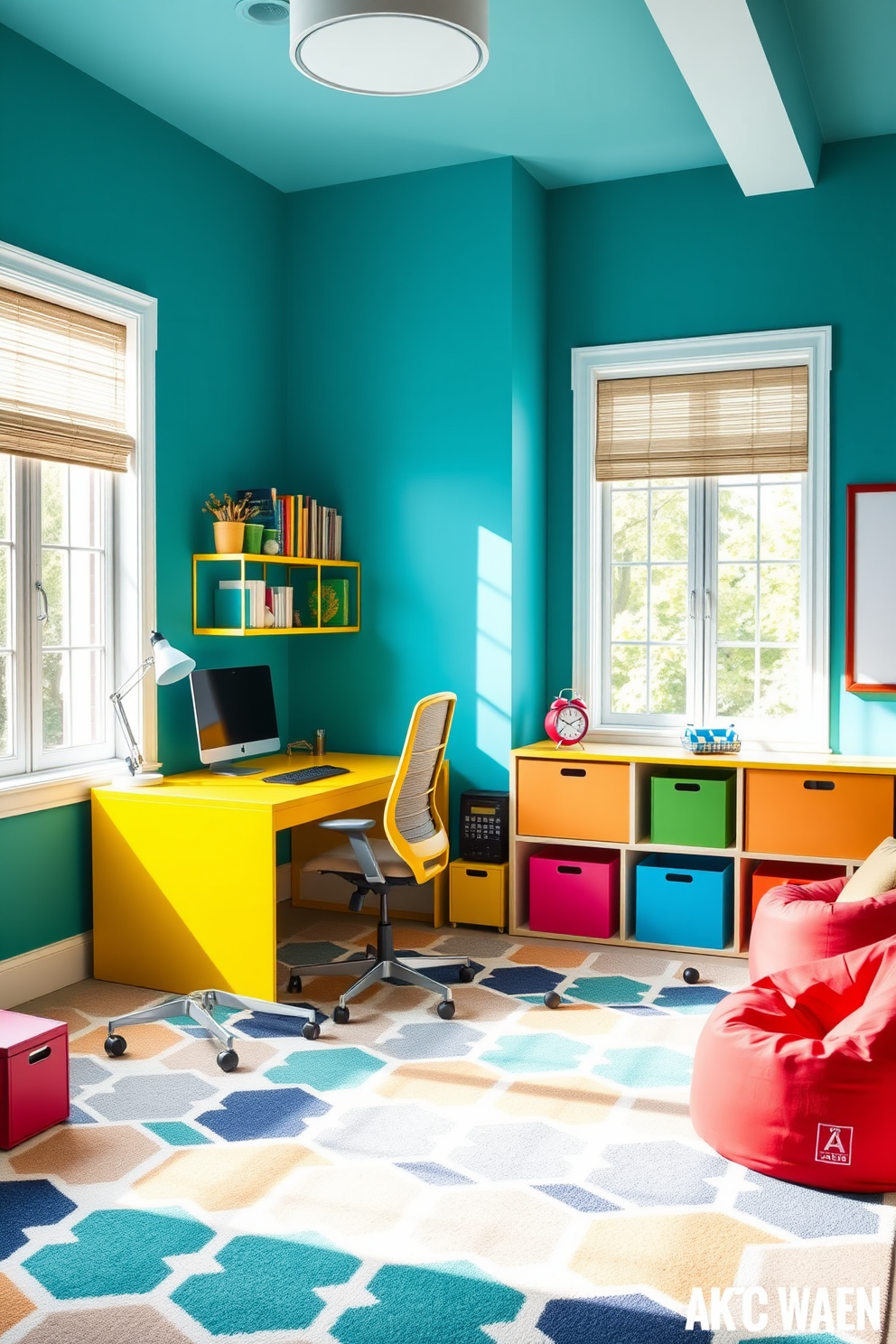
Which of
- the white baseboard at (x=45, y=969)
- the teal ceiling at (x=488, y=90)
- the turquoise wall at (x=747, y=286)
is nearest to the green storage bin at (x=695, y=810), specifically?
the turquoise wall at (x=747, y=286)

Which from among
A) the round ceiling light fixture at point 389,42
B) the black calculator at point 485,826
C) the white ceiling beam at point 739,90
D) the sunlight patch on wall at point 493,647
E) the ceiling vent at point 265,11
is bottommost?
the black calculator at point 485,826

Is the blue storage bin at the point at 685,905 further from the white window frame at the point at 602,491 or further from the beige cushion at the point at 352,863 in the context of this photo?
the beige cushion at the point at 352,863

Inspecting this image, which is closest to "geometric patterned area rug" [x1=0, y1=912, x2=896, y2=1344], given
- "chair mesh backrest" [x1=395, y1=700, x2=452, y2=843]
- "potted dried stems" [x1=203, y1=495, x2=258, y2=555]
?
"chair mesh backrest" [x1=395, y1=700, x2=452, y2=843]

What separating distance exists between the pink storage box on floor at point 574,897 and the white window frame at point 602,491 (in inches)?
26.9

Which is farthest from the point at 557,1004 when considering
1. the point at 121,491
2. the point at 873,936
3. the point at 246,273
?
the point at 246,273

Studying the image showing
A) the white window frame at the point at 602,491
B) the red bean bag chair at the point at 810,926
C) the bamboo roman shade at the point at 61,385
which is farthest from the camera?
the white window frame at the point at 602,491

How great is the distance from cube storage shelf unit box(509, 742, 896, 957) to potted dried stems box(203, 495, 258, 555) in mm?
1425

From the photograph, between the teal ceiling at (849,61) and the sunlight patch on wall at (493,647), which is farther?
the sunlight patch on wall at (493,647)

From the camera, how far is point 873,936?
316cm

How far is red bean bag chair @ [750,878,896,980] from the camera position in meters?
3.17

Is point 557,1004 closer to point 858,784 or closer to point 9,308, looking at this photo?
point 858,784

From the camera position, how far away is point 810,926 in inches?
128

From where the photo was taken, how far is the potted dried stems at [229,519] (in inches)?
175

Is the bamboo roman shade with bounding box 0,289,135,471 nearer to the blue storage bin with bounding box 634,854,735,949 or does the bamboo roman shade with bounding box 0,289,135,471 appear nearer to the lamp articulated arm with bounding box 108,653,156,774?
the lamp articulated arm with bounding box 108,653,156,774
